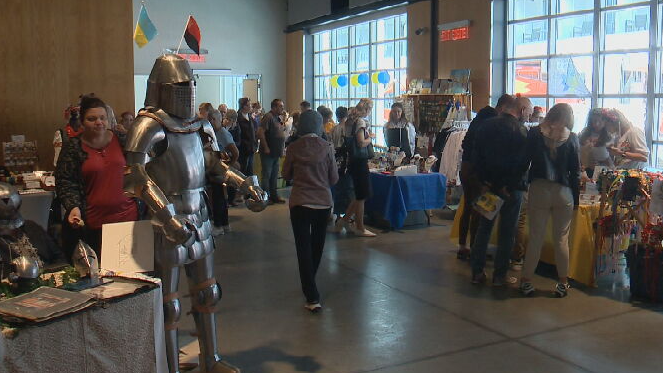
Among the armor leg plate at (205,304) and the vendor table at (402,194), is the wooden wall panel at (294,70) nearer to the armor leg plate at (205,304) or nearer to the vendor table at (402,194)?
the vendor table at (402,194)

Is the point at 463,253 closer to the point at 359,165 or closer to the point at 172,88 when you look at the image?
the point at 359,165

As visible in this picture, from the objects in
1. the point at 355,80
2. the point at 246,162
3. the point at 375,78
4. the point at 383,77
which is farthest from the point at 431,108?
the point at 355,80

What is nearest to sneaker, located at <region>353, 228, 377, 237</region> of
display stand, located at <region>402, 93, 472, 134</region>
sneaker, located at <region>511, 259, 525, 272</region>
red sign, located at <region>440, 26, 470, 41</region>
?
sneaker, located at <region>511, 259, 525, 272</region>

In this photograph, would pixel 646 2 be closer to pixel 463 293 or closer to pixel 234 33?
pixel 463 293

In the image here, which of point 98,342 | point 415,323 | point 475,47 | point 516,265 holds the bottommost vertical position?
point 415,323

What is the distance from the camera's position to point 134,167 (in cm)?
297

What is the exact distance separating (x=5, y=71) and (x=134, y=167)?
402cm

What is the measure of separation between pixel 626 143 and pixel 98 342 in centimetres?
539

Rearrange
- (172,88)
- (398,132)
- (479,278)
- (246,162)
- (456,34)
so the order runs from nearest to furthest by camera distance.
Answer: (172,88), (479,278), (398,132), (246,162), (456,34)

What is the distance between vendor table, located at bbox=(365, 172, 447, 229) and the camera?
25.2 ft

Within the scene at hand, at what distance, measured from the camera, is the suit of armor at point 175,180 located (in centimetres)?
295

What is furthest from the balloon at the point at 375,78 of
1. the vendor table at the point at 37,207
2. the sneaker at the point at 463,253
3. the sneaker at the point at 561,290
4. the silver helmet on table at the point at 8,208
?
the silver helmet on table at the point at 8,208

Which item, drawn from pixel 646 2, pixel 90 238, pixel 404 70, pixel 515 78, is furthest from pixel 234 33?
pixel 90 238

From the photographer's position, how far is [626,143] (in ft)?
20.7
